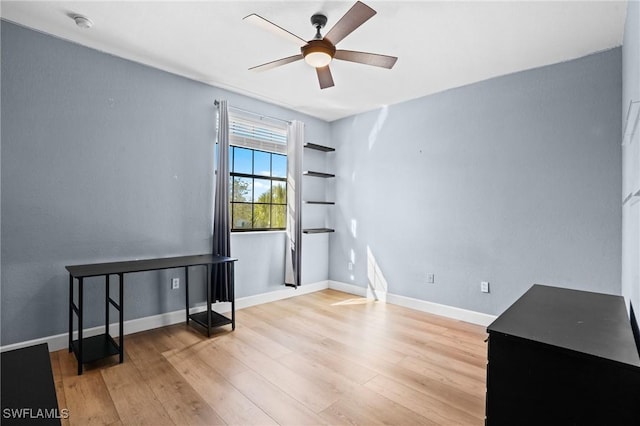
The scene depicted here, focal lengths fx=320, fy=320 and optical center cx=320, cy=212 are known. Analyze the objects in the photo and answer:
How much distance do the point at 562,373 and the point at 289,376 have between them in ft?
5.81

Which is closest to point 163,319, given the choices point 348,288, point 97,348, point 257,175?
point 97,348

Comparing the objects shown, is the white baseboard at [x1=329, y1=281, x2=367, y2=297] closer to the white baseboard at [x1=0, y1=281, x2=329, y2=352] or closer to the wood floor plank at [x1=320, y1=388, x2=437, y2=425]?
the white baseboard at [x1=0, y1=281, x2=329, y2=352]

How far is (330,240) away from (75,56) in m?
3.71

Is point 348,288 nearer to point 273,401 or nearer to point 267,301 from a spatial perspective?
point 267,301

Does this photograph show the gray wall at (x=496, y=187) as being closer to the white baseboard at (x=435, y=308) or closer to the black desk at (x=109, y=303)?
the white baseboard at (x=435, y=308)

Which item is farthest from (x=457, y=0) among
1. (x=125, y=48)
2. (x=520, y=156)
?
(x=125, y=48)

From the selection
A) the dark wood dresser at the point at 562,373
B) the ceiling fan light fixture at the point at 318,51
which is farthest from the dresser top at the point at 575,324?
the ceiling fan light fixture at the point at 318,51

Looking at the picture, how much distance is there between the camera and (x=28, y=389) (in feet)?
3.46

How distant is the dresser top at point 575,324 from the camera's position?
107cm

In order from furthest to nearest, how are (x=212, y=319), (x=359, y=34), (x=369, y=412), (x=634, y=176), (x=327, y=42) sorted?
(x=212, y=319) → (x=359, y=34) → (x=327, y=42) → (x=369, y=412) → (x=634, y=176)

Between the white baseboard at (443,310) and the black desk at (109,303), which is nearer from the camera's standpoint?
the black desk at (109,303)

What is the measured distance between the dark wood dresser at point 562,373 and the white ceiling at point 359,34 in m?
2.11

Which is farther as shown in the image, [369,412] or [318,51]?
[318,51]

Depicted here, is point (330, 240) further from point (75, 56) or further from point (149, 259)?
point (75, 56)
